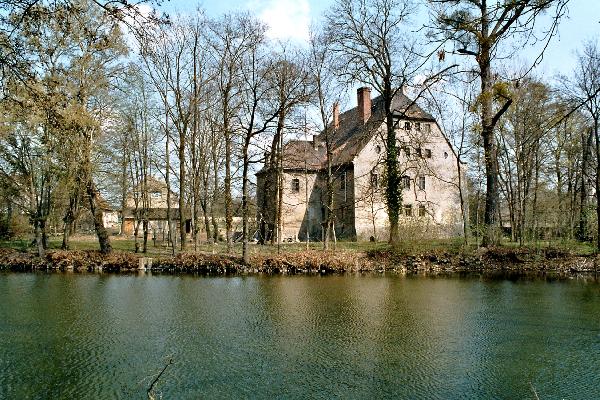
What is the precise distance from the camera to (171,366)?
691 centimetres

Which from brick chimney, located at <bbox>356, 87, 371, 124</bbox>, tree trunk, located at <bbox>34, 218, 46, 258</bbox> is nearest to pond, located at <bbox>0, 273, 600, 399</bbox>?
tree trunk, located at <bbox>34, 218, 46, 258</bbox>

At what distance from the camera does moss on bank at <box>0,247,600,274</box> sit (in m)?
20.6

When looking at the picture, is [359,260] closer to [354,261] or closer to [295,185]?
[354,261]

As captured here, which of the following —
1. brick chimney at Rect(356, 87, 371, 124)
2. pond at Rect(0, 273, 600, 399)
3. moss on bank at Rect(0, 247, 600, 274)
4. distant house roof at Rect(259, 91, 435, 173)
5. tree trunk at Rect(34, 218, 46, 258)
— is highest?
brick chimney at Rect(356, 87, 371, 124)

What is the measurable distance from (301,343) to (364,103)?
96.6 ft

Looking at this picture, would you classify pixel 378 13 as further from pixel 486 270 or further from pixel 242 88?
pixel 486 270

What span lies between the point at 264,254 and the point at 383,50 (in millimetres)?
10600

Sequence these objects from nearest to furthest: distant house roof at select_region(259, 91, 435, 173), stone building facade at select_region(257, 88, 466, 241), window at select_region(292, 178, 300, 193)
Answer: stone building facade at select_region(257, 88, 466, 241) < distant house roof at select_region(259, 91, 435, 173) < window at select_region(292, 178, 300, 193)

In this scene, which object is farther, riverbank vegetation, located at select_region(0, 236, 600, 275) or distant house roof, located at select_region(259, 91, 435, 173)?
distant house roof, located at select_region(259, 91, 435, 173)

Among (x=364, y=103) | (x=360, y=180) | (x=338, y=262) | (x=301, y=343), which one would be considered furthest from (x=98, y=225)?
(x=364, y=103)

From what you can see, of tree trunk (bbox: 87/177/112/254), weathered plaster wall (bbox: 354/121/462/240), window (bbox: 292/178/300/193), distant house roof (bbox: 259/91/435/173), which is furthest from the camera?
window (bbox: 292/178/300/193)

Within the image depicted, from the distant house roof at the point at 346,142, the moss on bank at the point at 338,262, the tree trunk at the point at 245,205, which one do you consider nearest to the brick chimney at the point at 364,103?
the distant house roof at the point at 346,142

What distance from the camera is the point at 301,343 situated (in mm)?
8352

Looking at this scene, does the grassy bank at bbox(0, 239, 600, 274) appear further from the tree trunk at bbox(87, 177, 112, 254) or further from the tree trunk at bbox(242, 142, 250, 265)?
the tree trunk at bbox(87, 177, 112, 254)
